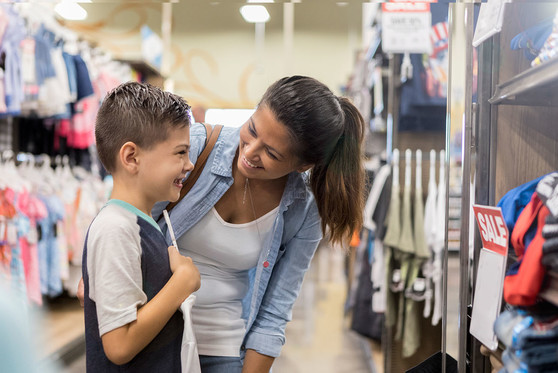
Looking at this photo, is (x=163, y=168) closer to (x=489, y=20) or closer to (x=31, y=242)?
(x=489, y=20)

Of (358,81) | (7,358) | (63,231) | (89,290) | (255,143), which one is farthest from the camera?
(358,81)

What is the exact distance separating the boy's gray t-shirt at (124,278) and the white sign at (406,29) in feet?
6.44

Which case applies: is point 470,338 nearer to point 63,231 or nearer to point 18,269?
point 18,269

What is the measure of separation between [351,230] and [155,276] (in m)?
0.54

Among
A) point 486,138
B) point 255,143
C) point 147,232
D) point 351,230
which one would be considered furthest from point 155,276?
point 486,138

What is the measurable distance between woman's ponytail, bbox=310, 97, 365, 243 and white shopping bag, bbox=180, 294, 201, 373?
1.47 feet

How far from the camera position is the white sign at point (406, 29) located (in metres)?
2.51

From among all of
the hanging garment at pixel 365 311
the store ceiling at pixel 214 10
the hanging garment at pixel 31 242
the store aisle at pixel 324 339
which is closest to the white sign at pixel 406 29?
the hanging garment at pixel 365 311

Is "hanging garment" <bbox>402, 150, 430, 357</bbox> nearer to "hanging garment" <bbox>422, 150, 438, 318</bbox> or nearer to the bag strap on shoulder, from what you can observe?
"hanging garment" <bbox>422, 150, 438, 318</bbox>

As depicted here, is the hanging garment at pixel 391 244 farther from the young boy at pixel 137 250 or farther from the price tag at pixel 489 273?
the young boy at pixel 137 250

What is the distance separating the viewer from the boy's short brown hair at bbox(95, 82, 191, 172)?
3.10 feet

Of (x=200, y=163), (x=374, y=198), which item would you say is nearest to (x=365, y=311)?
(x=374, y=198)

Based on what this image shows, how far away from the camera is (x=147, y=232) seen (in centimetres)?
91

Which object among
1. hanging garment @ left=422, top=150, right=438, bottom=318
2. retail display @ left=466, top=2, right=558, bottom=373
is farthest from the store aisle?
retail display @ left=466, top=2, right=558, bottom=373
